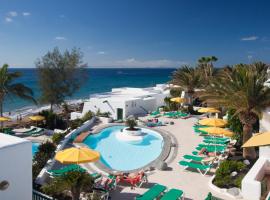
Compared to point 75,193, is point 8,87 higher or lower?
higher

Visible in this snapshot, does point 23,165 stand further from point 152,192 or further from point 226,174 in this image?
point 226,174

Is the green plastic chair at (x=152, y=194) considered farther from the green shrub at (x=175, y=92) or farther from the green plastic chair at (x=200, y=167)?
the green shrub at (x=175, y=92)

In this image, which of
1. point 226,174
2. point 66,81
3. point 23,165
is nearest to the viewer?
point 23,165

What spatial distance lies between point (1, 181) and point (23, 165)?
0.81m

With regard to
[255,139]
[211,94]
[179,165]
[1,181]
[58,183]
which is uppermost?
[211,94]

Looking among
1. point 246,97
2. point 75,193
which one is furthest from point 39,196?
point 246,97

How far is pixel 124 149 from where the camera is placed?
19.4 meters

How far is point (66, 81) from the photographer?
34.0m

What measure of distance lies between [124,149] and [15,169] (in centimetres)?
1112

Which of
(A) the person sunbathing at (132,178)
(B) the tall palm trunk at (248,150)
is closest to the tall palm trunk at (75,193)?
(A) the person sunbathing at (132,178)

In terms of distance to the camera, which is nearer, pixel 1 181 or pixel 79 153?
pixel 1 181

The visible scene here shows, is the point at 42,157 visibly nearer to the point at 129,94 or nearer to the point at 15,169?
the point at 15,169

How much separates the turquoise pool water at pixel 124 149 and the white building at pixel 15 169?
7.20m

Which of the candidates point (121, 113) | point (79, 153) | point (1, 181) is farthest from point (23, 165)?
point (121, 113)
